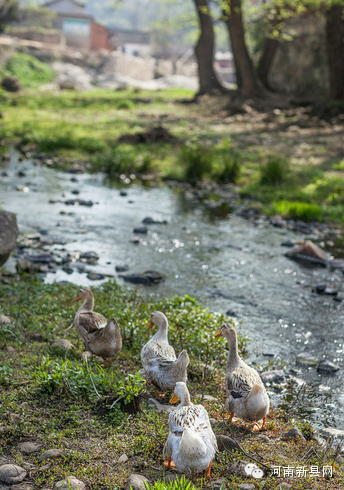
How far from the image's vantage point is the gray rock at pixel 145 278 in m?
9.15

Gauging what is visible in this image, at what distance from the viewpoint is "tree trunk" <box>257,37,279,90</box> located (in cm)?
3328

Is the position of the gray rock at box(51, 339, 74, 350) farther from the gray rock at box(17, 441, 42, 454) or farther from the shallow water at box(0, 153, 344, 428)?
the shallow water at box(0, 153, 344, 428)

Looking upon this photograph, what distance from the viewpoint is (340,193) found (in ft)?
48.3

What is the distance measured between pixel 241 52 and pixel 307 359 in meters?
25.3

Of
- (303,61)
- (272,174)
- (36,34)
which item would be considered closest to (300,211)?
(272,174)

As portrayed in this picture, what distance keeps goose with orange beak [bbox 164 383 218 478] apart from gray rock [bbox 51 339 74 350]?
2.18m

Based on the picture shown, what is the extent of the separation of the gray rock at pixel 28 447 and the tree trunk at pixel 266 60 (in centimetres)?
3155

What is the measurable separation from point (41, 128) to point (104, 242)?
12.0m

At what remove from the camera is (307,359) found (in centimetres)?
695

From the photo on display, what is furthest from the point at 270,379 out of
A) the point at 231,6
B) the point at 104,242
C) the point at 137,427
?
the point at 231,6

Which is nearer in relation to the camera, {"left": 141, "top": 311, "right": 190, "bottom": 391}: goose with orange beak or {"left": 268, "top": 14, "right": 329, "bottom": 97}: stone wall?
{"left": 141, "top": 311, "right": 190, "bottom": 391}: goose with orange beak

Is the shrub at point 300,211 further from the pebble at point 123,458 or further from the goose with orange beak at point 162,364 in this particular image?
the pebble at point 123,458

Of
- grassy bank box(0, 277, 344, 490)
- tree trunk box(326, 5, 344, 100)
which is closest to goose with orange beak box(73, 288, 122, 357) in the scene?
grassy bank box(0, 277, 344, 490)

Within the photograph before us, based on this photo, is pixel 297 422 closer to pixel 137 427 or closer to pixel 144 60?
pixel 137 427
